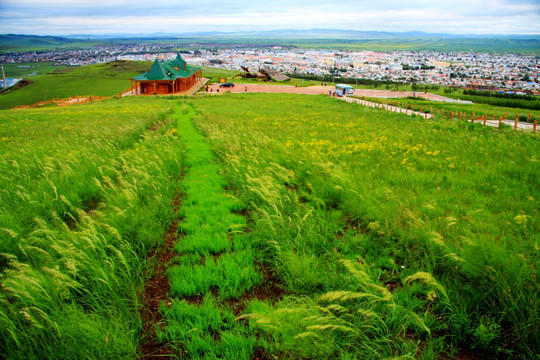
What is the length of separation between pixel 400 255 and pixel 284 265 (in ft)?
5.85

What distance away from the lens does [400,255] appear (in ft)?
15.8

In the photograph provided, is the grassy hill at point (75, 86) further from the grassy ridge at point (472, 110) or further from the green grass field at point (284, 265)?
the green grass field at point (284, 265)

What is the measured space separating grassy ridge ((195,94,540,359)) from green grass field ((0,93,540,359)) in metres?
0.03

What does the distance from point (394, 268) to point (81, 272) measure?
13.4 feet

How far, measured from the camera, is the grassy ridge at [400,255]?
324 cm

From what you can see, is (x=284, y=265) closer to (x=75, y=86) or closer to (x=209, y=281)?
(x=209, y=281)

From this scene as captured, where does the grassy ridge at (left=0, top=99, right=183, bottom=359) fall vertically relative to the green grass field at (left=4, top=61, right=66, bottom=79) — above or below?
below

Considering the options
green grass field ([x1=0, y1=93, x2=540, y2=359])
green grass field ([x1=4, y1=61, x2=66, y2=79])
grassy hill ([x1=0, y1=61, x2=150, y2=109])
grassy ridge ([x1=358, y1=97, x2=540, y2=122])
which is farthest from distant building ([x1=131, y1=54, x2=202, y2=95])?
green grass field ([x1=4, y1=61, x2=66, y2=79])

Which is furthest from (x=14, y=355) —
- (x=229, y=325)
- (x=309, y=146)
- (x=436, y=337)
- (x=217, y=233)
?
(x=309, y=146)

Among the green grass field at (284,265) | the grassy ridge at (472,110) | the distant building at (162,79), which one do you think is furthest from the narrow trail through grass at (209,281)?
the distant building at (162,79)

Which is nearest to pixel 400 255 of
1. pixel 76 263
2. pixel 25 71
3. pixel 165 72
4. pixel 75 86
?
pixel 76 263

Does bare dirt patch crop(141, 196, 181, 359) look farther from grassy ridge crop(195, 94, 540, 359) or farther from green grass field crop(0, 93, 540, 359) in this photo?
grassy ridge crop(195, 94, 540, 359)

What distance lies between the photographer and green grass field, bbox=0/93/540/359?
10.4ft

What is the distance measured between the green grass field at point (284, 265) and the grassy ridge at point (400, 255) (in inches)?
1.1
